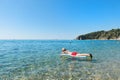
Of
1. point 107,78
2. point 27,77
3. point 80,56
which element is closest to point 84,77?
point 107,78

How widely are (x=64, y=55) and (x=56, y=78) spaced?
1572cm

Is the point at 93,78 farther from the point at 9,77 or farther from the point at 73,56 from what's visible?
the point at 73,56

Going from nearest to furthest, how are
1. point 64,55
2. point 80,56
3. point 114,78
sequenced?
point 114,78 < point 80,56 < point 64,55

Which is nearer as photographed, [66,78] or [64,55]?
[66,78]

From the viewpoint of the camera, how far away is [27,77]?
1486cm

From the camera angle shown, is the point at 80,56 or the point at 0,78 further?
the point at 80,56

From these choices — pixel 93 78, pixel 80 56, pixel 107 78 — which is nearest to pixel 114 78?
pixel 107 78

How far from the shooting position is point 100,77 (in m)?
14.6

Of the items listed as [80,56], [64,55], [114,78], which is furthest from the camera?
[64,55]

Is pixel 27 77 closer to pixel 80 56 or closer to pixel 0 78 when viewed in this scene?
pixel 0 78

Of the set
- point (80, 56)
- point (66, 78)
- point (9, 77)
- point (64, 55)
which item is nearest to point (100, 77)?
point (66, 78)

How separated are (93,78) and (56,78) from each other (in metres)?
3.01

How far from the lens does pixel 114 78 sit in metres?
14.2

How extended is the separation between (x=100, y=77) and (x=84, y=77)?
1.32 m
